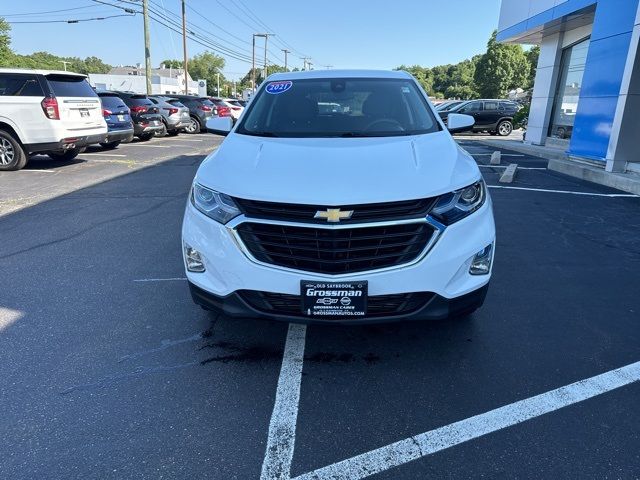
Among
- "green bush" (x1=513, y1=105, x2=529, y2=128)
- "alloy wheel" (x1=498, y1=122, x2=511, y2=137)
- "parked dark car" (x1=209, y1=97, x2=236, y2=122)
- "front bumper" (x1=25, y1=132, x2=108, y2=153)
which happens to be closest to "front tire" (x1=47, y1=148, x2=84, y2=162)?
"front bumper" (x1=25, y1=132, x2=108, y2=153)

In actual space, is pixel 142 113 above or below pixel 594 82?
below

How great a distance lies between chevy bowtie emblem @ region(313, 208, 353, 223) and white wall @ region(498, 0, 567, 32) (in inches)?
552

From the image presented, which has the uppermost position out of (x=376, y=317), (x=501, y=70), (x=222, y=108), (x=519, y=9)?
(x=501, y=70)

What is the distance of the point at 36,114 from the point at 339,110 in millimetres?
7839

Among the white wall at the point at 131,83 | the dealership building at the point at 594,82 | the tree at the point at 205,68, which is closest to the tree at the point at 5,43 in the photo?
the white wall at the point at 131,83

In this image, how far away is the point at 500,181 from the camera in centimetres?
916

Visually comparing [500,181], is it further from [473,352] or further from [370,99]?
[473,352]

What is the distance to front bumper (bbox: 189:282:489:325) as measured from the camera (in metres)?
2.52

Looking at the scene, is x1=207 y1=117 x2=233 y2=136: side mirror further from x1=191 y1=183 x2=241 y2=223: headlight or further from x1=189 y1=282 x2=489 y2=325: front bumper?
x1=189 y1=282 x2=489 y2=325: front bumper

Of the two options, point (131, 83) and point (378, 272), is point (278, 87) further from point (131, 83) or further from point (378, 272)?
point (131, 83)

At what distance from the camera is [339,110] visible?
3.81m

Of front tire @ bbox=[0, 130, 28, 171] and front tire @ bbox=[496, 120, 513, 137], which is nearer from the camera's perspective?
front tire @ bbox=[0, 130, 28, 171]

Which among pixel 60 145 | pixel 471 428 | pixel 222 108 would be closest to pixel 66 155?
pixel 60 145

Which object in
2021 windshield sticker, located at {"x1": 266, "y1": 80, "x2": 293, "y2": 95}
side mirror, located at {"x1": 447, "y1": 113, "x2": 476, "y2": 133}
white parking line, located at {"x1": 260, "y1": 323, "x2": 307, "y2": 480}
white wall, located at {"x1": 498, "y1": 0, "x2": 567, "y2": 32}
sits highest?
white wall, located at {"x1": 498, "y1": 0, "x2": 567, "y2": 32}
